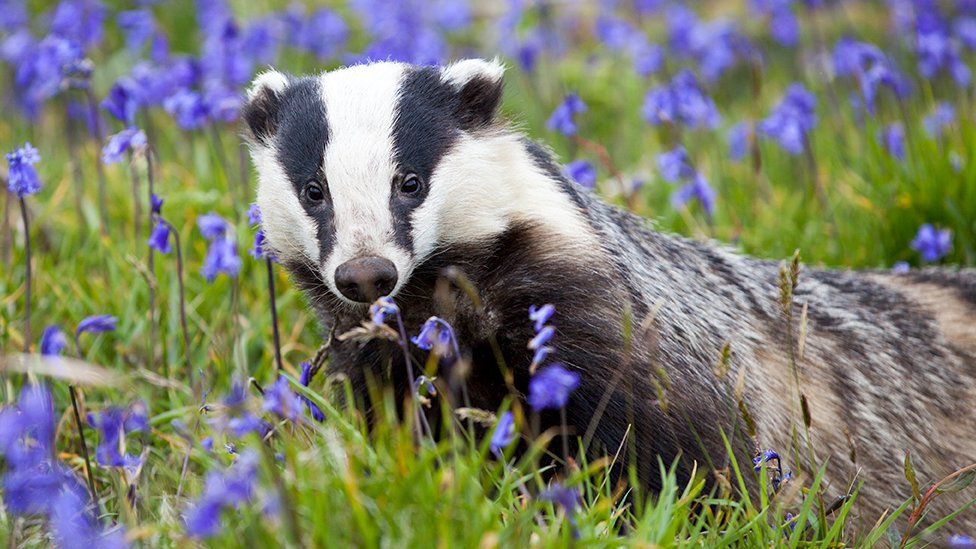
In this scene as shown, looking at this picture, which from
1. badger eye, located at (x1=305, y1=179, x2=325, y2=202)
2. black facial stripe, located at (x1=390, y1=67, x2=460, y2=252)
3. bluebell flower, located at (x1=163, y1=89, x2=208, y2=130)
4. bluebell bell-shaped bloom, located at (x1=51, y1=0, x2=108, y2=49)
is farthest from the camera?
bluebell bell-shaped bloom, located at (x1=51, y1=0, x2=108, y2=49)

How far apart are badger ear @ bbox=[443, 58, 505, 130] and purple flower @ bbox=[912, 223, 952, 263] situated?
2035mm

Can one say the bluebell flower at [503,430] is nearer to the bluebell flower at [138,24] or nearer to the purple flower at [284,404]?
the purple flower at [284,404]

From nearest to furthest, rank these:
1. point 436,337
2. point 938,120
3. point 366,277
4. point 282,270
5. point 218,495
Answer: point 218,495 < point 436,337 < point 366,277 < point 282,270 < point 938,120

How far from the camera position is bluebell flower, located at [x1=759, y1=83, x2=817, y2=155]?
545 centimetres

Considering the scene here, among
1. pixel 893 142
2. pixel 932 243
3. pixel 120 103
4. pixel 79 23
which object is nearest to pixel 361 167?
pixel 120 103

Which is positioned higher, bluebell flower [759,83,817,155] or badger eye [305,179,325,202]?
badger eye [305,179,325,202]

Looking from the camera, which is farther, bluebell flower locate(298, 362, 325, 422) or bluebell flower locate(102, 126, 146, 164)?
bluebell flower locate(102, 126, 146, 164)

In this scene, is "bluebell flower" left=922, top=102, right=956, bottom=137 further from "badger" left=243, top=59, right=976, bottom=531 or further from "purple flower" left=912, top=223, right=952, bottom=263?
"badger" left=243, top=59, right=976, bottom=531

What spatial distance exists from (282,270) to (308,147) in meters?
1.04

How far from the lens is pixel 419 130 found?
3279mm

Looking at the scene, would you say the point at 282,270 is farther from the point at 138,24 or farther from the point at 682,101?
the point at 138,24

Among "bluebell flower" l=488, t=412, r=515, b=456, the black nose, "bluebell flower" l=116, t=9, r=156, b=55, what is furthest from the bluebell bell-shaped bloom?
"bluebell flower" l=488, t=412, r=515, b=456

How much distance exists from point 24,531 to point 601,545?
1.66 m

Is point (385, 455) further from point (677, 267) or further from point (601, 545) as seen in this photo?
point (677, 267)
